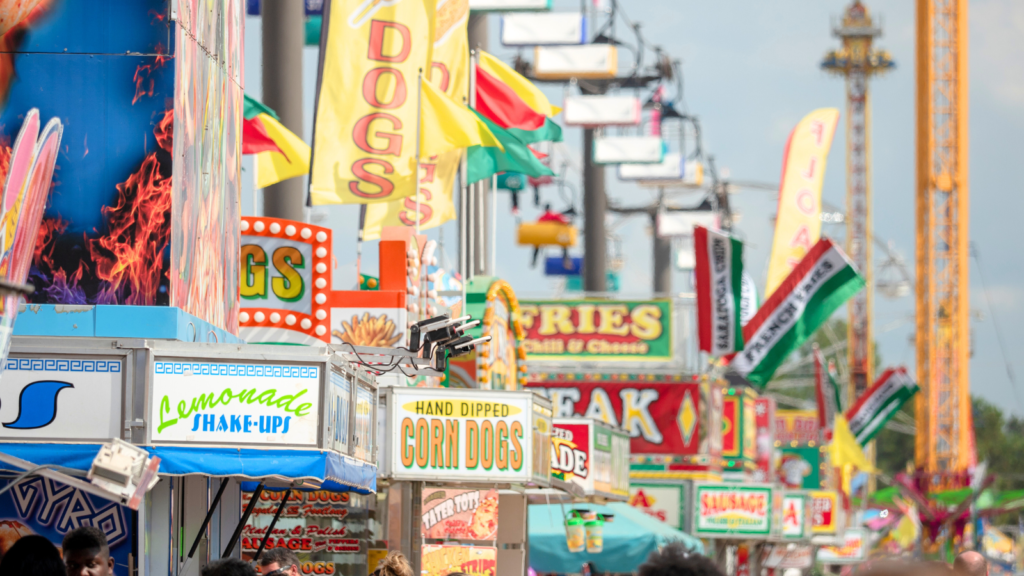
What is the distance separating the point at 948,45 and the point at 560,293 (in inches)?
1812

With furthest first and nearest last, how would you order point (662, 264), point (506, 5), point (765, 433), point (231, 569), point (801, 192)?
point (662, 264) → point (765, 433) → point (801, 192) → point (506, 5) → point (231, 569)

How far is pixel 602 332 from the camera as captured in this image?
26609 mm

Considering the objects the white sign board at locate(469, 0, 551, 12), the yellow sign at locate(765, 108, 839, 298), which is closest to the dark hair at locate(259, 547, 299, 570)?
the white sign board at locate(469, 0, 551, 12)

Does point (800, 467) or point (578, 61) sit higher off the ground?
point (578, 61)

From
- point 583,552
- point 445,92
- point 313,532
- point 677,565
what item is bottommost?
point 583,552

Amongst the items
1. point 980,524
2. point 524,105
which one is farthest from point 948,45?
point 524,105

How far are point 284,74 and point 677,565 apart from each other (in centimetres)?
1380

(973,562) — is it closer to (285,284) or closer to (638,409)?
(285,284)

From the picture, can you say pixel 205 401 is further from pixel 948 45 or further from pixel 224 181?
pixel 948 45

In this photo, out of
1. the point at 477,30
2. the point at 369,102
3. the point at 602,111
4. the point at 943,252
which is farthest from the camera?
the point at 943,252

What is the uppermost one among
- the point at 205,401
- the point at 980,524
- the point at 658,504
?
the point at 205,401

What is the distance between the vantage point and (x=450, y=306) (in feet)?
58.9

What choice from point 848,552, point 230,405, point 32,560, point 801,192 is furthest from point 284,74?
point 848,552

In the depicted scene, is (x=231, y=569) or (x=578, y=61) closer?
(x=231, y=569)
